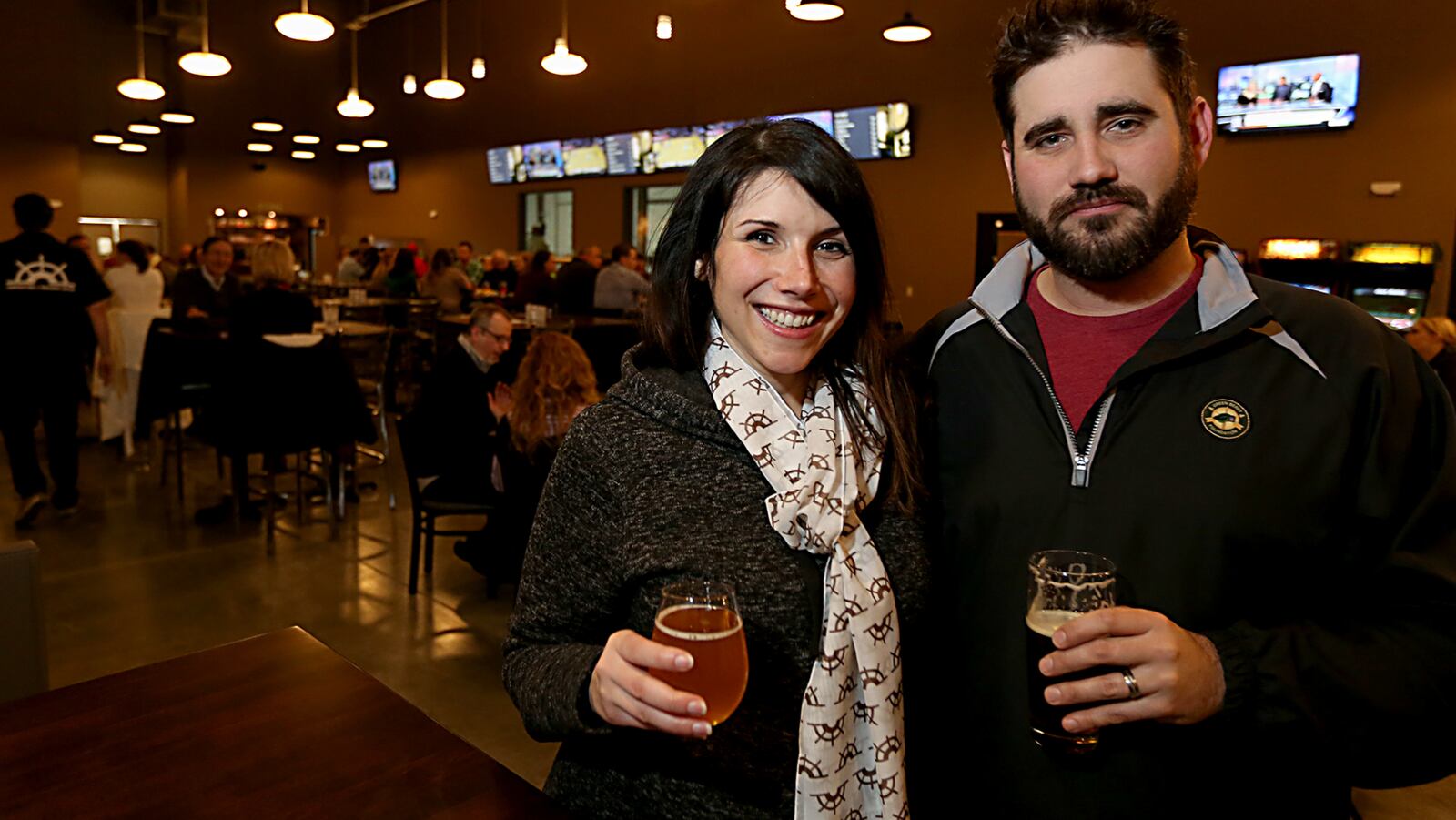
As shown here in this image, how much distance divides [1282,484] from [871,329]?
0.61 m

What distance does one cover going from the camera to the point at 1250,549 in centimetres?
130

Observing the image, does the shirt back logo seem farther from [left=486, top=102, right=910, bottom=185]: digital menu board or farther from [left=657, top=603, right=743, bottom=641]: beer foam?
[left=657, top=603, right=743, bottom=641]: beer foam

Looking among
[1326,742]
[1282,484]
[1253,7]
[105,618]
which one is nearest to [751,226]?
[1282,484]

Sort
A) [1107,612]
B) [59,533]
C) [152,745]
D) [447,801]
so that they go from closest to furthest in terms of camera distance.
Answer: [1107,612] < [447,801] < [152,745] < [59,533]

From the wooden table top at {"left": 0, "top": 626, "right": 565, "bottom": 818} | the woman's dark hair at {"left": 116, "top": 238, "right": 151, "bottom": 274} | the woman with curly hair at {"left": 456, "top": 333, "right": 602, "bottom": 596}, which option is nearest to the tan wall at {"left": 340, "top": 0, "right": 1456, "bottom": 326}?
the wooden table top at {"left": 0, "top": 626, "right": 565, "bottom": 818}

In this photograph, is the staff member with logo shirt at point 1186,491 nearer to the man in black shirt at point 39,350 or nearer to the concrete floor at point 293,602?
the concrete floor at point 293,602

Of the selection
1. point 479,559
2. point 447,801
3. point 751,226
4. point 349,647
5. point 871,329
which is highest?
point 751,226

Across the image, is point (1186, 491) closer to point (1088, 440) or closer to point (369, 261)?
point (1088, 440)

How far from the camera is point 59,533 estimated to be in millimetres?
5473

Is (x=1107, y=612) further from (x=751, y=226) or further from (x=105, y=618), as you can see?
(x=105, y=618)

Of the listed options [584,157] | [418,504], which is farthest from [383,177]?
[418,504]

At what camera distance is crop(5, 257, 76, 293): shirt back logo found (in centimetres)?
568

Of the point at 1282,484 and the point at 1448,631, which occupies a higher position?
the point at 1282,484

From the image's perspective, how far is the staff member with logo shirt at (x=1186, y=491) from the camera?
1.26 meters
